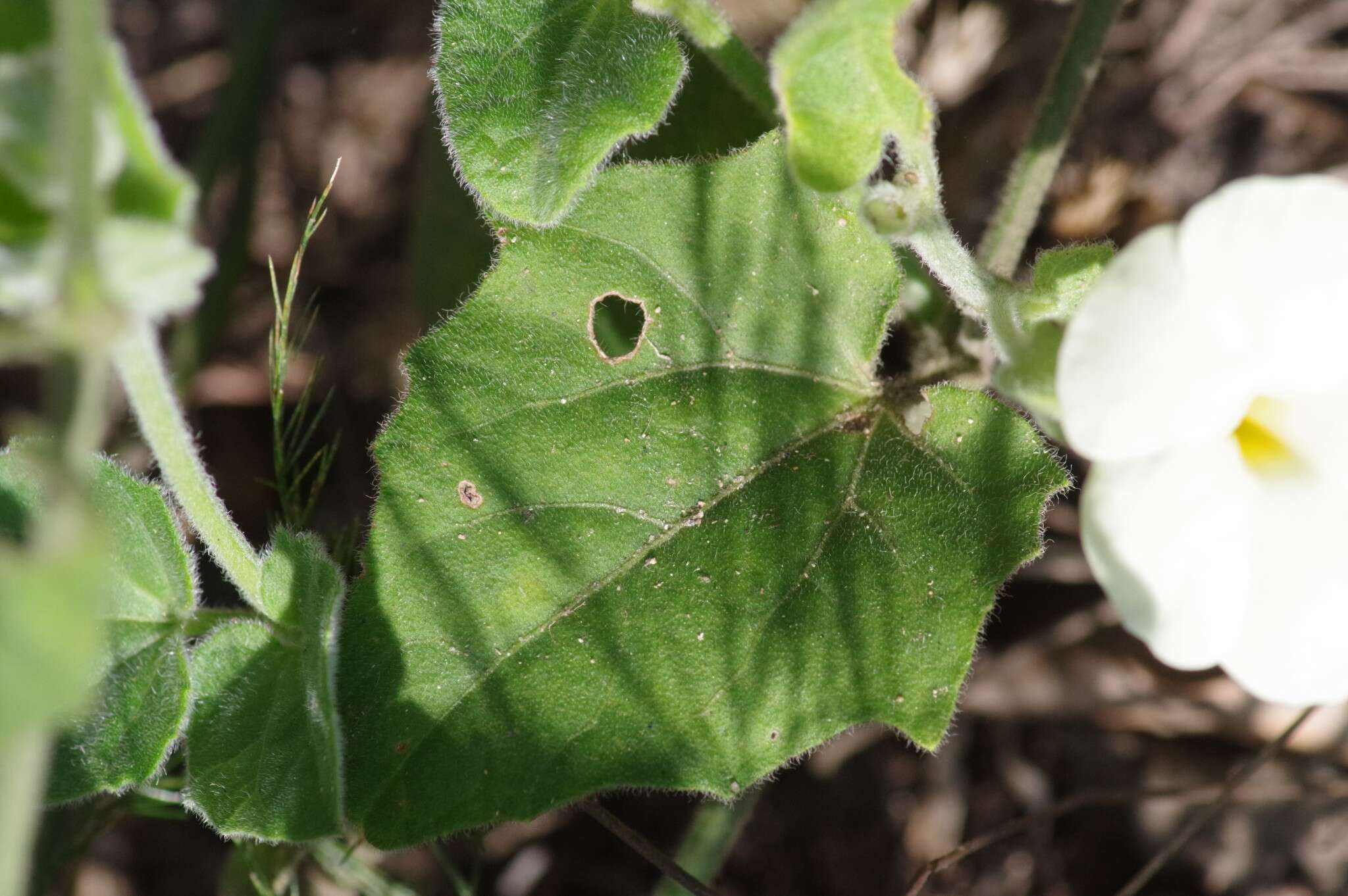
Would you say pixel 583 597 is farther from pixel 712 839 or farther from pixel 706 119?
pixel 706 119

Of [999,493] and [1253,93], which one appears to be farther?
[1253,93]

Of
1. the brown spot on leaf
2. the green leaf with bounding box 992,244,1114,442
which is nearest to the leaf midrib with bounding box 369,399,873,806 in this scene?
the brown spot on leaf

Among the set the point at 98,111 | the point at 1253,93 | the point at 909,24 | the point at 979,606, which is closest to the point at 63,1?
the point at 98,111

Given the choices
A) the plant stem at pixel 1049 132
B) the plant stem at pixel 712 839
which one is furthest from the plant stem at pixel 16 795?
the plant stem at pixel 1049 132

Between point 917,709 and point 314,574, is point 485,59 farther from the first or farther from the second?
point 917,709

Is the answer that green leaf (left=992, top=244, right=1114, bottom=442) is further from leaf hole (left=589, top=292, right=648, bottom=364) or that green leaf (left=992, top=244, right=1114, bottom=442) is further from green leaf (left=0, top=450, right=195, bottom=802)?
green leaf (left=0, top=450, right=195, bottom=802)

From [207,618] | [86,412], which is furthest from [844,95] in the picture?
[207,618]
